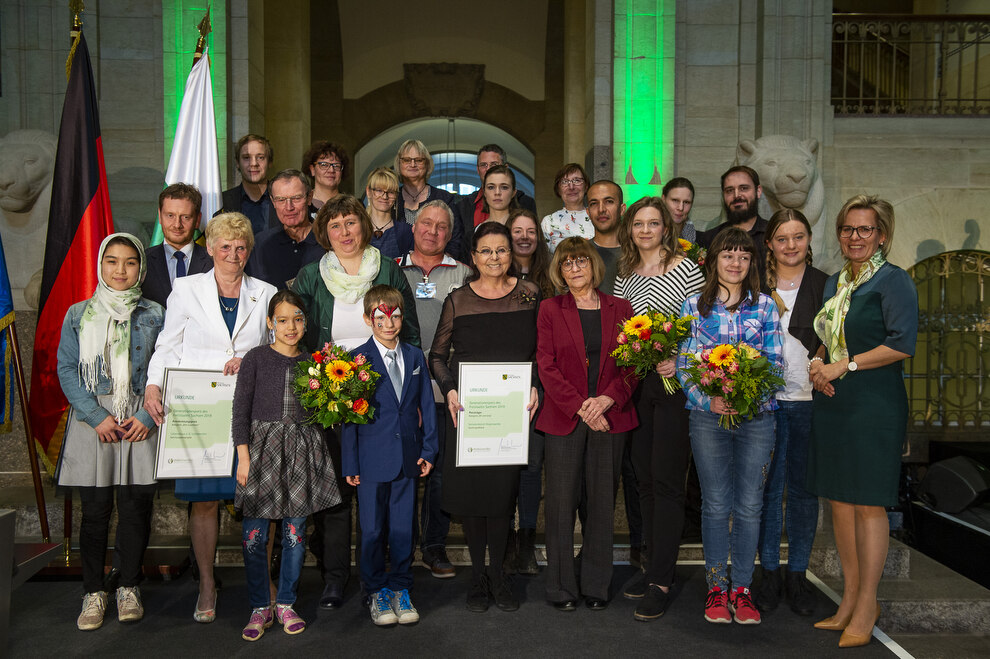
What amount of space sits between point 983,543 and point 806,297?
371 cm

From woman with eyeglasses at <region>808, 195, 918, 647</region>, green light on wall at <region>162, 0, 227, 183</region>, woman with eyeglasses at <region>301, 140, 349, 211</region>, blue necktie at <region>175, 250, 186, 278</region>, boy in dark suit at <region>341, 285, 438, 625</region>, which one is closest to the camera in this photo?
woman with eyeglasses at <region>808, 195, 918, 647</region>

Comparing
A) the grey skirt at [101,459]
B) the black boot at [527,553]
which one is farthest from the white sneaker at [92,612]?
the black boot at [527,553]

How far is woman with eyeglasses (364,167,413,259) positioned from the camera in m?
4.90

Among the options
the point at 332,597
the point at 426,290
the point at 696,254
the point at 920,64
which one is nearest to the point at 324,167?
the point at 426,290

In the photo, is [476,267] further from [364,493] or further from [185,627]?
[185,627]

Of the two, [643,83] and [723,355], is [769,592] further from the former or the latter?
[643,83]

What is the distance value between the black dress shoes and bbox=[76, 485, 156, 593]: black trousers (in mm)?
908

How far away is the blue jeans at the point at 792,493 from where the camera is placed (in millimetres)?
4152

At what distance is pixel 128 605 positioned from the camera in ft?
13.0

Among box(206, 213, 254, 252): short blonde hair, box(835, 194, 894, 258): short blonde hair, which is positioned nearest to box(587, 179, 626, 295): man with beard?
box(835, 194, 894, 258): short blonde hair

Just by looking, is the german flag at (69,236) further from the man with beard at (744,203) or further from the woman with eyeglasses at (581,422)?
the man with beard at (744,203)

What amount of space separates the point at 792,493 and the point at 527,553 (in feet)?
4.76

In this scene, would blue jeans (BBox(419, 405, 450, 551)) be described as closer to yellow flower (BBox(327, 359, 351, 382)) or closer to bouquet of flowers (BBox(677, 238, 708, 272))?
yellow flower (BBox(327, 359, 351, 382))

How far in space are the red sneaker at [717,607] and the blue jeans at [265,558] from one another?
198cm
